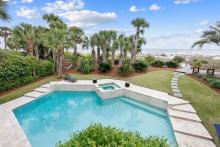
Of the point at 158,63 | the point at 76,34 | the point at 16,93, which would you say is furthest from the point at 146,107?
the point at 76,34

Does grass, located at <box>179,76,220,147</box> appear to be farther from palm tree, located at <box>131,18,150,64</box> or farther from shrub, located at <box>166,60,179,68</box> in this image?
shrub, located at <box>166,60,179,68</box>

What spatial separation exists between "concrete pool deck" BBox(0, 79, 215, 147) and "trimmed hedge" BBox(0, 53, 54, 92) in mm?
2153

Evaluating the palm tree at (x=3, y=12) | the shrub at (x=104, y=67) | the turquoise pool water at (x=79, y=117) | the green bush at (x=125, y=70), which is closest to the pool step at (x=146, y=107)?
the turquoise pool water at (x=79, y=117)

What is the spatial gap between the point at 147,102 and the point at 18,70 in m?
11.4

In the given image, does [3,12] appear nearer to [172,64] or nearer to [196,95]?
[196,95]

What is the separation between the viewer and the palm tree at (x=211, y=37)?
47.2 ft

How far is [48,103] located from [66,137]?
201 inches

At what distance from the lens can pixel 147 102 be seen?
10898mm

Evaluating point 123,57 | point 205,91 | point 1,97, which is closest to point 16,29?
point 1,97

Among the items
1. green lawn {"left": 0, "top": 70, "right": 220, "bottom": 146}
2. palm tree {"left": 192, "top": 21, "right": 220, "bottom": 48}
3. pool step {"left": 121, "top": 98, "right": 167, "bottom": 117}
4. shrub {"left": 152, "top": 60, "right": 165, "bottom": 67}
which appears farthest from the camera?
shrub {"left": 152, "top": 60, "right": 165, "bottom": 67}

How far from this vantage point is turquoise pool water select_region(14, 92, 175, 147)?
7.30 metres

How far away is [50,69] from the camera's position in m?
17.8

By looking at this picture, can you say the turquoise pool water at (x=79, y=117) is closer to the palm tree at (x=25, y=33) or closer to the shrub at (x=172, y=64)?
the palm tree at (x=25, y=33)

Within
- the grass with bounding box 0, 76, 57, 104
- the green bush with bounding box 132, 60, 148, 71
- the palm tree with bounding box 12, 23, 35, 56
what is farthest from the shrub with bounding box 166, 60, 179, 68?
the palm tree with bounding box 12, 23, 35, 56
